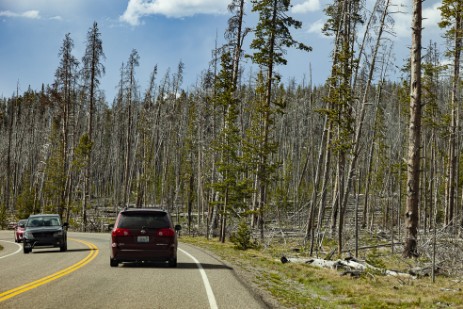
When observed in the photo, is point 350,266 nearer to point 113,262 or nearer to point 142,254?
point 142,254

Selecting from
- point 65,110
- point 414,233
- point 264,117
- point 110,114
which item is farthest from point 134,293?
point 110,114

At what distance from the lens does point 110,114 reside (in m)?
107

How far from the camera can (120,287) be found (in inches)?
431

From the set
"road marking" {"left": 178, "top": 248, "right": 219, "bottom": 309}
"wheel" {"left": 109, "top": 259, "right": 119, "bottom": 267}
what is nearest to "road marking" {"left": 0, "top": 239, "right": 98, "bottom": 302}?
"wheel" {"left": 109, "top": 259, "right": 119, "bottom": 267}

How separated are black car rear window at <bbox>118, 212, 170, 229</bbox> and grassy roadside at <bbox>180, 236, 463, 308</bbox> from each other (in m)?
2.86

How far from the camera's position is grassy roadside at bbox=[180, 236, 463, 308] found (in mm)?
10195

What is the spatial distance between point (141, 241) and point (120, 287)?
446cm

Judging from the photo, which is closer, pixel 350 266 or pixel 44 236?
pixel 350 266

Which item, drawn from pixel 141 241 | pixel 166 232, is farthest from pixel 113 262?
pixel 166 232

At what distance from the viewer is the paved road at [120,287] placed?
9.00 m

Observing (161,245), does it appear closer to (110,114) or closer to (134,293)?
(134,293)

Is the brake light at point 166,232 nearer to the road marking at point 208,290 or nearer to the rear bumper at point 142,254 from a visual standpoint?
the rear bumper at point 142,254

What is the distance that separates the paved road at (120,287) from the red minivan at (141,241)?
35cm

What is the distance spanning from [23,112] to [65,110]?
201 ft
